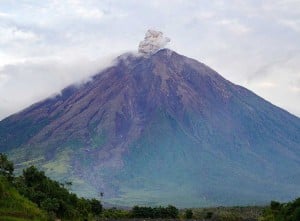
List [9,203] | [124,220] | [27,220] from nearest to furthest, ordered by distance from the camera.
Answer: [27,220]
[9,203]
[124,220]

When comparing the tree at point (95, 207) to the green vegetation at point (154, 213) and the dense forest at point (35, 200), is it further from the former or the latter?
the dense forest at point (35, 200)

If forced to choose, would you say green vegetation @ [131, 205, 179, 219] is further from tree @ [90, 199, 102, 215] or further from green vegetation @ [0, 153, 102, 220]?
green vegetation @ [0, 153, 102, 220]

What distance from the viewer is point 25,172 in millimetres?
73938

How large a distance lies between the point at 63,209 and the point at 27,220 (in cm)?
2297

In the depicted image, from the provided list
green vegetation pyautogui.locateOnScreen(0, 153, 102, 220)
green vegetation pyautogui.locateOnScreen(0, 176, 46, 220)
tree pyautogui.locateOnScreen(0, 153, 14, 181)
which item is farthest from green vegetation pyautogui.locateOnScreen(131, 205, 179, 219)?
green vegetation pyautogui.locateOnScreen(0, 176, 46, 220)

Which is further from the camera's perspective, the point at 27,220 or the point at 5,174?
the point at 5,174

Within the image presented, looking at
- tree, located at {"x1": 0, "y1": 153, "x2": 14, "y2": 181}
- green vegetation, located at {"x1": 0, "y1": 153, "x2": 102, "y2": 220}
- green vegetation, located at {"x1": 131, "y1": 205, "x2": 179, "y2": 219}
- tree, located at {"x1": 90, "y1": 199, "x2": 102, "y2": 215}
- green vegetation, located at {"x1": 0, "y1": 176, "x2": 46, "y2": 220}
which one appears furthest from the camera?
green vegetation, located at {"x1": 131, "y1": 205, "x2": 179, "y2": 219}

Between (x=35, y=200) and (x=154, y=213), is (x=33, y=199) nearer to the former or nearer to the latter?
(x=35, y=200)

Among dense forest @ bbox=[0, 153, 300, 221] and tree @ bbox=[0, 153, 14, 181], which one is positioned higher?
tree @ bbox=[0, 153, 14, 181]

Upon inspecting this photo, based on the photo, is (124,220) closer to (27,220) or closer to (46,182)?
(46,182)

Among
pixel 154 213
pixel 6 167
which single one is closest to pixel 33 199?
pixel 6 167

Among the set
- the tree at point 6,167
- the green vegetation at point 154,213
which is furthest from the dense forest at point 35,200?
the green vegetation at point 154,213

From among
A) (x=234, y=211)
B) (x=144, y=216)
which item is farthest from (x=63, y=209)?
(x=234, y=211)

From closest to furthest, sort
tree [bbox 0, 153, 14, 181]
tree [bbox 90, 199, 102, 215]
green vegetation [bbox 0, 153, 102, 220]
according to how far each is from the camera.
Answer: green vegetation [bbox 0, 153, 102, 220] → tree [bbox 0, 153, 14, 181] → tree [bbox 90, 199, 102, 215]
